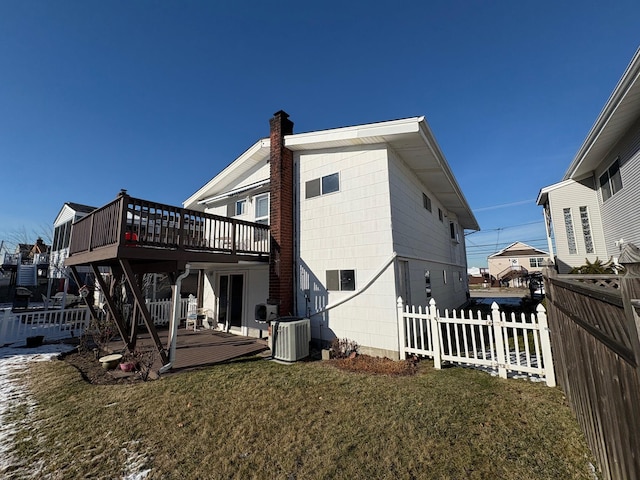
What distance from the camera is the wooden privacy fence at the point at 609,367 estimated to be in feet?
5.46

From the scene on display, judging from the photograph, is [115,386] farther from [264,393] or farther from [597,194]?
[597,194]

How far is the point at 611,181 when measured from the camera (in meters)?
10.5

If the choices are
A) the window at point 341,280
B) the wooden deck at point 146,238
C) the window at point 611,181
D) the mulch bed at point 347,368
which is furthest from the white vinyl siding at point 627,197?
the wooden deck at point 146,238

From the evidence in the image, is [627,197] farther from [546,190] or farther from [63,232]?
[63,232]

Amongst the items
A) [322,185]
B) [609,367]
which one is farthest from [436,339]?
[322,185]

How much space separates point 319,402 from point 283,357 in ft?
8.71

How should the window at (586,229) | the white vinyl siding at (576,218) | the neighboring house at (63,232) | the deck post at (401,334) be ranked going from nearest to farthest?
the deck post at (401,334) → the white vinyl siding at (576,218) → the window at (586,229) → the neighboring house at (63,232)

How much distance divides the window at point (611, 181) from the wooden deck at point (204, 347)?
14.1 metres

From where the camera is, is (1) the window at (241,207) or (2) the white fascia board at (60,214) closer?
(1) the window at (241,207)

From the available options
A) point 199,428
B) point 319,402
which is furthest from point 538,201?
point 199,428

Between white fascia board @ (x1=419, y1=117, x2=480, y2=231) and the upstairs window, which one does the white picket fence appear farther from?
white fascia board @ (x1=419, y1=117, x2=480, y2=231)

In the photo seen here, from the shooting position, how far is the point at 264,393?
5035mm

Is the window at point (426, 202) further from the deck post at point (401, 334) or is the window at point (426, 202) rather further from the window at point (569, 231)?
the window at point (569, 231)

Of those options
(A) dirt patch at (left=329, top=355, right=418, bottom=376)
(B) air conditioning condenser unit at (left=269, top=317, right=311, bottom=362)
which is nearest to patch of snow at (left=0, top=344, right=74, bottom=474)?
(B) air conditioning condenser unit at (left=269, top=317, right=311, bottom=362)
